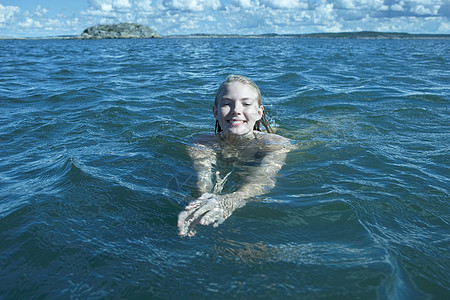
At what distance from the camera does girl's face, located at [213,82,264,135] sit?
367 centimetres

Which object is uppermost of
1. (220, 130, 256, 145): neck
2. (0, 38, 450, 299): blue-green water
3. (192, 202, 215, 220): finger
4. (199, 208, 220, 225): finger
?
(220, 130, 256, 145): neck

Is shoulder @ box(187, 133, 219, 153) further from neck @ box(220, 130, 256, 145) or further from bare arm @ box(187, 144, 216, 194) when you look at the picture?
neck @ box(220, 130, 256, 145)

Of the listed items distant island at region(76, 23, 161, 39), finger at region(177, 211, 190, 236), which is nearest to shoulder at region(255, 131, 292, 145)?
finger at region(177, 211, 190, 236)

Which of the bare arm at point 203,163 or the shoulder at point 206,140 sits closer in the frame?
the bare arm at point 203,163

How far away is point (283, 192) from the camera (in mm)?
3125

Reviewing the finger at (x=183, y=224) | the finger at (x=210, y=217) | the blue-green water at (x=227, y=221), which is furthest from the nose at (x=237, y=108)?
the finger at (x=183, y=224)

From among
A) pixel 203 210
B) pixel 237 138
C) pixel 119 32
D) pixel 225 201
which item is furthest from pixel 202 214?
pixel 119 32

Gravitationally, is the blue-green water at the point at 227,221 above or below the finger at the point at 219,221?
below

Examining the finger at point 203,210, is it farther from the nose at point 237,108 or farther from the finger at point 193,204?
the nose at point 237,108

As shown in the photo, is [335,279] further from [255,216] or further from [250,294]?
[255,216]

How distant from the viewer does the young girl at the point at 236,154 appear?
2934 millimetres

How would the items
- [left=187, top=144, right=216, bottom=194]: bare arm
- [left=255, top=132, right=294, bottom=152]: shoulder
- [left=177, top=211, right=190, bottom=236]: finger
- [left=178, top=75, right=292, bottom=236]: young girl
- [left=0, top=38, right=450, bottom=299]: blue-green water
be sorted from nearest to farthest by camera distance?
[left=0, top=38, right=450, bottom=299]: blue-green water < [left=177, top=211, right=190, bottom=236]: finger < [left=178, top=75, right=292, bottom=236]: young girl < [left=187, top=144, right=216, bottom=194]: bare arm < [left=255, top=132, right=294, bottom=152]: shoulder

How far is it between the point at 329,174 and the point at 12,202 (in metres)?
2.96

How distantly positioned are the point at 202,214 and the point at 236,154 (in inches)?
61.6
